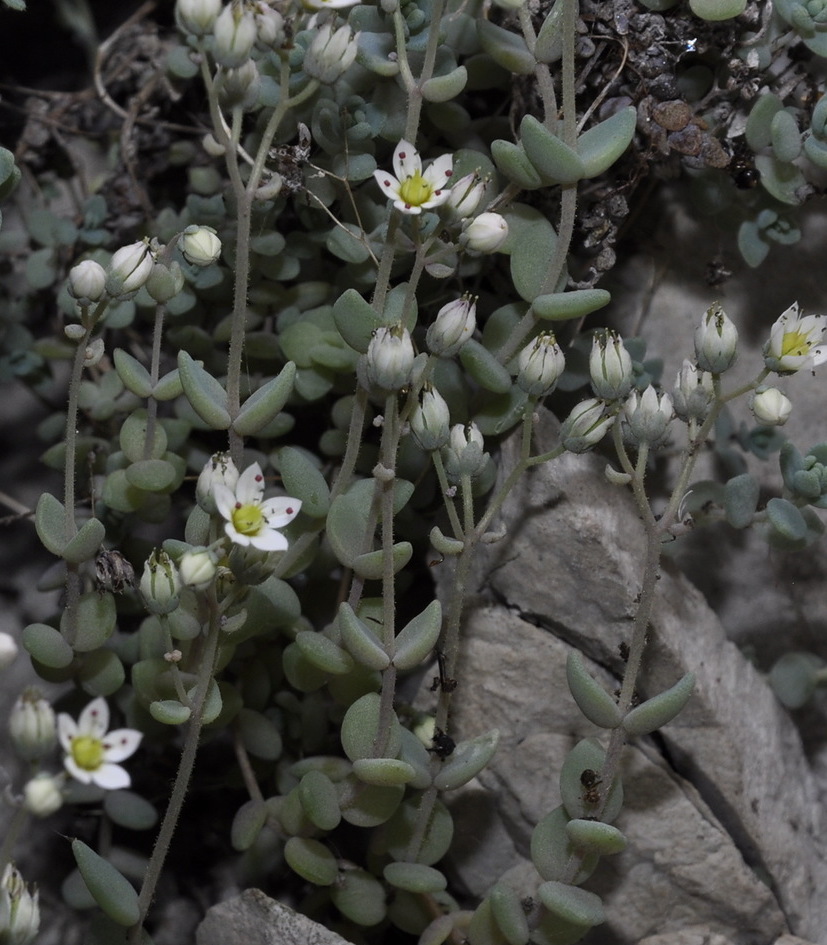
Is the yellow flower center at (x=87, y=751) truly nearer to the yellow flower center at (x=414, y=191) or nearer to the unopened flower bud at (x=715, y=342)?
the yellow flower center at (x=414, y=191)

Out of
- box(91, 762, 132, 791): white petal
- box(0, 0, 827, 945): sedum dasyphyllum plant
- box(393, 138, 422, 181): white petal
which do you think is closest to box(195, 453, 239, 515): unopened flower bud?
box(0, 0, 827, 945): sedum dasyphyllum plant

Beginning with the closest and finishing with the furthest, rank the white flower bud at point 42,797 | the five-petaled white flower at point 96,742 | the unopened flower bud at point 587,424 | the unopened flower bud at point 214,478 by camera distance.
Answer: the white flower bud at point 42,797 < the five-petaled white flower at point 96,742 < the unopened flower bud at point 214,478 < the unopened flower bud at point 587,424

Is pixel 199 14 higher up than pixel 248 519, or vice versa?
pixel 199 14

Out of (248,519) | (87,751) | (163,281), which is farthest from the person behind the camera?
(163,281)

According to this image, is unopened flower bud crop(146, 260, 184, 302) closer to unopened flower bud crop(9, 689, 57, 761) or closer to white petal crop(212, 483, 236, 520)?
white petal crop(212, 483, 236, 520)

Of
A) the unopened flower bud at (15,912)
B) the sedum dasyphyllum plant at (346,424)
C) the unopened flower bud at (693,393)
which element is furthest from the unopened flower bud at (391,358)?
the unopened flower bud at (15,912)

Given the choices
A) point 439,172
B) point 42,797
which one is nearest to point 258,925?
point 42,797

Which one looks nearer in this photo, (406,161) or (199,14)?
(199,14)

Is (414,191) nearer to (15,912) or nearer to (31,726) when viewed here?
(31,726)
